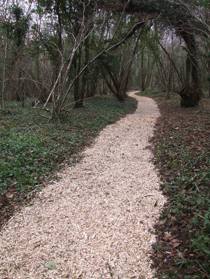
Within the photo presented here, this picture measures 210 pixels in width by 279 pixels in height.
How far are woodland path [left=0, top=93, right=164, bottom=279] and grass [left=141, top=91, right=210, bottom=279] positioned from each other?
0.18 metres

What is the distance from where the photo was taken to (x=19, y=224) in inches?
162

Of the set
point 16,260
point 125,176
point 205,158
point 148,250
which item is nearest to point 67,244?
point 16,260

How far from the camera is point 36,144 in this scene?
6871mm

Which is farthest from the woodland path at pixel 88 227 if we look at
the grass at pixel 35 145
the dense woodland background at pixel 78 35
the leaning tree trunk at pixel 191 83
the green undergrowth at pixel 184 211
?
the leaning tree trunk at pixel 191 83

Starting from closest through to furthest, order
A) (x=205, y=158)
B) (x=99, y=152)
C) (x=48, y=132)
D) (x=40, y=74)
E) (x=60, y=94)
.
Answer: (x=205, y=158) < (x=99, y=152) < (x=48, y=132) < (x=60, y=94) < (x=40, y=74)

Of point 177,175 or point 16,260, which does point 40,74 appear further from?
point 16,260

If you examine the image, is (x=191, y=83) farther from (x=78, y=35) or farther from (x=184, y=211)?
(x=184, y=211)

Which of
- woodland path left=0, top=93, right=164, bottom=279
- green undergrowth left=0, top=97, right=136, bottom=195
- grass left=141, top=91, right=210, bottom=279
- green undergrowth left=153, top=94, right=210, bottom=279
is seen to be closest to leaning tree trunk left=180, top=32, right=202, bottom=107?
green undergrowth left=0, top=97, right=136, bottom=195

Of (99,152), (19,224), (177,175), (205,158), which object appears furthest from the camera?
(99,152)

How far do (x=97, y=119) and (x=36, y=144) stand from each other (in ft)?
15.0

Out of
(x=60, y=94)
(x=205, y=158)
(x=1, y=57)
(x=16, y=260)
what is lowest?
(x=16, y=260)

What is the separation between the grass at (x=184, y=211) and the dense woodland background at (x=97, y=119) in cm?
1

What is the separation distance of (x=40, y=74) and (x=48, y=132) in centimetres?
1108

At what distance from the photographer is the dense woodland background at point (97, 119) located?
3.86m
